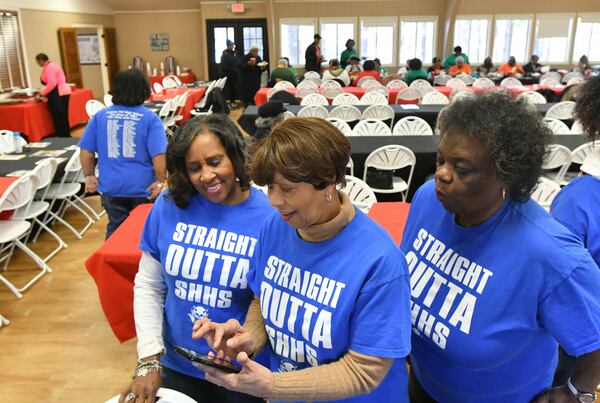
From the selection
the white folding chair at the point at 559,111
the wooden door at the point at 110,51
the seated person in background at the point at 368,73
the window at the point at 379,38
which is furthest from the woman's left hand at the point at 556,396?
the wooden door at the point at 110,51

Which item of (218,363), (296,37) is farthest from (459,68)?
(218,363)

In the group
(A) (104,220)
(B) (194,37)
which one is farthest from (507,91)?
(B) (194,37)

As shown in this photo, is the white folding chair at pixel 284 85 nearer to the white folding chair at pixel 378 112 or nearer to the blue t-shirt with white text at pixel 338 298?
the white folding chair at pixel 378 112

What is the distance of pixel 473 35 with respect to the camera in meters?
14.5

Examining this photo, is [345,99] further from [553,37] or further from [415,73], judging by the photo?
[553,37]

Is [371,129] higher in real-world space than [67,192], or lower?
higher

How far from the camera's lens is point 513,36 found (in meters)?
14.5

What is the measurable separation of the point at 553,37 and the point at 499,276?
16.0 meters

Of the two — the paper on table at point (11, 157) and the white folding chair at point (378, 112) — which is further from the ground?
the white folding chair at point (378, 112)

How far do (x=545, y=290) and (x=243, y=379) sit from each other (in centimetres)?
66

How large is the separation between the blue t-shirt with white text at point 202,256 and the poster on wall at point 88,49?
13390 mm

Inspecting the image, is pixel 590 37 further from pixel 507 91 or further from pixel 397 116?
pixel 507 91

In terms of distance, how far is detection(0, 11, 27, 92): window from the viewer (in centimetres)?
933

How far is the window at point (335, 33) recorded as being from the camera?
14.5 metres
